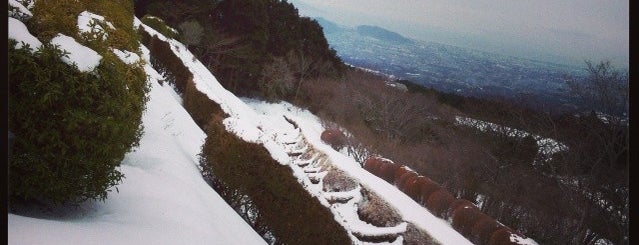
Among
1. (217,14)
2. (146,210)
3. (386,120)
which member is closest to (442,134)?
(386,120)

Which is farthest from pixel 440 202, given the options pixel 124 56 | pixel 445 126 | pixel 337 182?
pixel 445 126

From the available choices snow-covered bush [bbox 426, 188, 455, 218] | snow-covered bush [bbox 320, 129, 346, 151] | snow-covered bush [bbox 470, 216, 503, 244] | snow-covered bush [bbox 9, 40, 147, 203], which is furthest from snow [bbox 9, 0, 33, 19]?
snow-covered bush [bbox 320, 129, 346, 151]

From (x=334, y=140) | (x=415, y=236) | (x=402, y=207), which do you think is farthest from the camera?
(x=334, y=140)

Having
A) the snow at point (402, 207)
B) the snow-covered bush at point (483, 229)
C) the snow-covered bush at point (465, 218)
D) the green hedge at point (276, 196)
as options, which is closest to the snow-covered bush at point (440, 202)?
the snow at point (402, 207)

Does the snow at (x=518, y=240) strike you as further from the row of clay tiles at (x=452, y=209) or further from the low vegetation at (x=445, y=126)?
the low vegetation at (x=445, y=126)

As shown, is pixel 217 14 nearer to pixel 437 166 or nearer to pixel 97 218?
pixel 437 166

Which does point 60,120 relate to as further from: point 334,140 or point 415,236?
point 334,140
